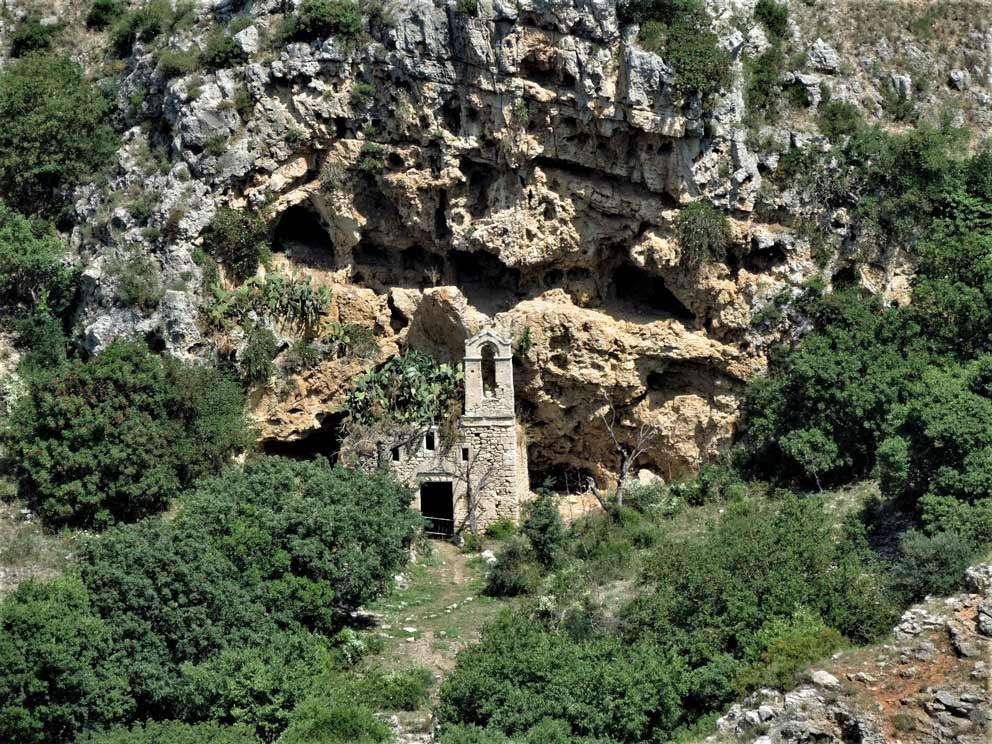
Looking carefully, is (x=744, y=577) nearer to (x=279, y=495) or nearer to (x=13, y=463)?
(x=279, y=495)

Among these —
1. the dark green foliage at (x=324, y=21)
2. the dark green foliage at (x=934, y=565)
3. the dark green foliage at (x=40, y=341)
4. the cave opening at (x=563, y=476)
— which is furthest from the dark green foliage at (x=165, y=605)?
the dark green foliage at (x=324, y=21)

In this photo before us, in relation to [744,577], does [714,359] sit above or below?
above

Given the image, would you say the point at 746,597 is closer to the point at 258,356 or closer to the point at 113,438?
the point at 258,356

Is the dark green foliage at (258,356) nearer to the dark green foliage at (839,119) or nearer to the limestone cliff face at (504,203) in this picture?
the limestone cliff face at (504,203)

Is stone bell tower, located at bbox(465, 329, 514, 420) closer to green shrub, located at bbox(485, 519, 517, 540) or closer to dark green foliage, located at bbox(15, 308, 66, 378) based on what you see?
green shrub, located at bbox(485, 519, 517, 540)

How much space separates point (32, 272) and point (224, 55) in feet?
26.1

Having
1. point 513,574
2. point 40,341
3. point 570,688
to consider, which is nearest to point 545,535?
point 513,574

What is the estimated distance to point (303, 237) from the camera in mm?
43031

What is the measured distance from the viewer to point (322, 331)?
4084 cm

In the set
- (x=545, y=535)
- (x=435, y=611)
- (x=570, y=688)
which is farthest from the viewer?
(x=545, y=535)

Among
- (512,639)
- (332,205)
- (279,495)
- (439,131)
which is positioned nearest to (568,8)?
(439,131)

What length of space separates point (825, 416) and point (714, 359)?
13.2 feet

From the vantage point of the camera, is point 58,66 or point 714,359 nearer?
point 714,359

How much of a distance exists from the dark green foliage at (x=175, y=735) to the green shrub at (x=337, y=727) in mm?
861
